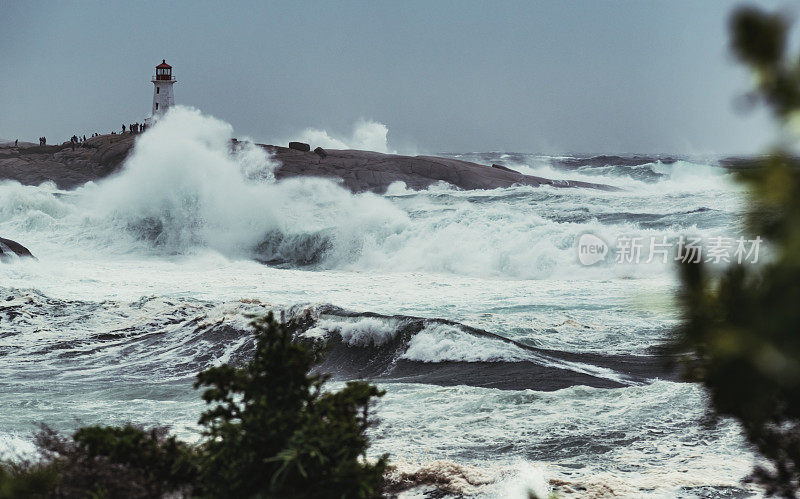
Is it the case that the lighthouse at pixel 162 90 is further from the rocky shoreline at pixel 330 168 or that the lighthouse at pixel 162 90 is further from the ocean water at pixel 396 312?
the ocean water at pixel 396 312

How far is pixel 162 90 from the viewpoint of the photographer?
157 feet

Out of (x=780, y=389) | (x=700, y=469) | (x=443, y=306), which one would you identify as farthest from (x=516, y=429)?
(x=443, y=306)

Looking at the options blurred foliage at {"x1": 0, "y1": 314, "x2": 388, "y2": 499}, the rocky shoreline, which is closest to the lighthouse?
the rocky shoreline

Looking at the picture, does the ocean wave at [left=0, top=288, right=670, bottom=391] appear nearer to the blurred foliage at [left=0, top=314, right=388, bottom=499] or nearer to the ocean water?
the ocean water

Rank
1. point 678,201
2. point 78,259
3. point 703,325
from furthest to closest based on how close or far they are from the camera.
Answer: point 678,201 < point 78,259 < point 703,325

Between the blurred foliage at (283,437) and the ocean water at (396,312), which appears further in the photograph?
the ocean water at (396,312)

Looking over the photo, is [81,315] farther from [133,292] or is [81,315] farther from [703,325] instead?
[703,325]

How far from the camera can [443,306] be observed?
14.6 m

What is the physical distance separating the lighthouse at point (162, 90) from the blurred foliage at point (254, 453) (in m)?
47.8

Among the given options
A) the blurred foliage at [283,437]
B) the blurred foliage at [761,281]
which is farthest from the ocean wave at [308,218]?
the blurred foliage at [761,281]

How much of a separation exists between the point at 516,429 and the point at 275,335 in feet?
14.2

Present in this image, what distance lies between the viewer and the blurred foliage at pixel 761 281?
914mm

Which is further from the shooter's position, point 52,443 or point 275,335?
point 52,443

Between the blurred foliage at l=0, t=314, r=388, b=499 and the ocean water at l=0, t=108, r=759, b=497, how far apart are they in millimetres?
999
